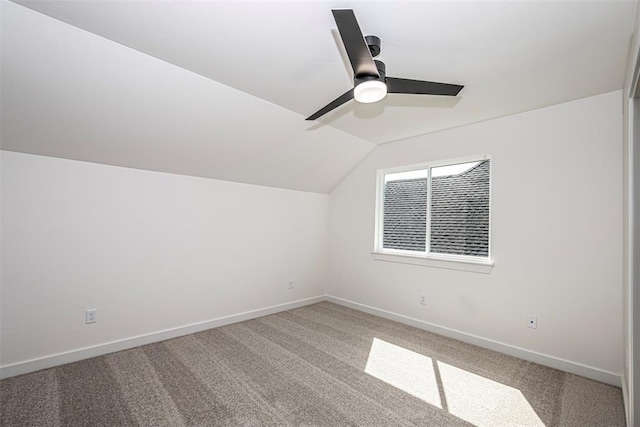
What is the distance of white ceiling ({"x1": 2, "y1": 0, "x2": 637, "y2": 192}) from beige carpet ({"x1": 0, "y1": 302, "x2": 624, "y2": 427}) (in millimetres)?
1908

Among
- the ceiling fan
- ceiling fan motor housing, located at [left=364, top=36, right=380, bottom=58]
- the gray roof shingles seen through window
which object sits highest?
ceiling fan motor housing, located at [left=364, top=36, right=380, bottom=58]

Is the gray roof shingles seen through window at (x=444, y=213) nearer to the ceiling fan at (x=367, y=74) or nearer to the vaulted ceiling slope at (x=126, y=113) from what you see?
the vaulted ceiling slope at (x=126, y=113)

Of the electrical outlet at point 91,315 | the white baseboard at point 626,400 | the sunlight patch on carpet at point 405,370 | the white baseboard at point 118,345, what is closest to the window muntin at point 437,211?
the sunlight patch on carpet at point 405,370

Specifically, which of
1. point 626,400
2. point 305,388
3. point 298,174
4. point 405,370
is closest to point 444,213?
point 405,370

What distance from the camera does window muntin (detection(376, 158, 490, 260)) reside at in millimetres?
3307

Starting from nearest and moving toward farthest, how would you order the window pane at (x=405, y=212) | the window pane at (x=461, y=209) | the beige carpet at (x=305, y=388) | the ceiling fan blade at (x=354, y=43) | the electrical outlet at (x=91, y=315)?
the ceiling fan blade at (x=354, y=43)
the beige carpet at (x=305, y=388)
the electrical outlet at (x=91, y=315)
the window pane at (x=461, y=209)
the window pane at (x=405, y=212)

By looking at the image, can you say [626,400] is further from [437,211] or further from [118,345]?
[118,345]

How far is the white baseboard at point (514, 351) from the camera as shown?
2479 mm

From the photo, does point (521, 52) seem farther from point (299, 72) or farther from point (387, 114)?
point (299, 72)

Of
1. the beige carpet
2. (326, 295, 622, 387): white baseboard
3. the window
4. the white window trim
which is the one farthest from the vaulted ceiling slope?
(326, 295, 622, 387): white baseboard

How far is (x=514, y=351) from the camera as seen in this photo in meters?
2.93

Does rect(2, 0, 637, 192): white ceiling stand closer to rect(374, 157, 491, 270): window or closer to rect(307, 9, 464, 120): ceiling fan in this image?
rect(307, 9, 464, 120): ceiling fan

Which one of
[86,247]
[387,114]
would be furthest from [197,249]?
[387,114]

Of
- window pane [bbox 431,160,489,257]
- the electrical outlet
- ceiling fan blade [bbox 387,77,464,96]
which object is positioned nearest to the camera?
ceiling fan blade [bbox 387,77,464,96]
